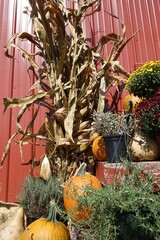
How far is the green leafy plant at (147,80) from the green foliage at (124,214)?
0.86 meters

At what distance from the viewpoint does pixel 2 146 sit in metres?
2.18

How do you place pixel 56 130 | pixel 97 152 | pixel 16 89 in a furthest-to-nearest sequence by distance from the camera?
pixel 16 89, pixel 56 130, pixel 97 152

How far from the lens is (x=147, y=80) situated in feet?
5.37

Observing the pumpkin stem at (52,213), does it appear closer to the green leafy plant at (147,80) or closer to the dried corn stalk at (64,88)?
the dried corn stalk at (64,88)

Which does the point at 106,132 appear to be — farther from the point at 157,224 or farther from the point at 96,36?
the point at 96,36

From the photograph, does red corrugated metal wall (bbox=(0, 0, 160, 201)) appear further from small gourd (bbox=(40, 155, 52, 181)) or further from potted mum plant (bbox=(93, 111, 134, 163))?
potted mum plant (bbox=(93, 111, 134, 163))

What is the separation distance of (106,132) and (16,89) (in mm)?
1376

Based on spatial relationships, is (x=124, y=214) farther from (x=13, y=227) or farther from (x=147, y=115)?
(x=13, y=227)

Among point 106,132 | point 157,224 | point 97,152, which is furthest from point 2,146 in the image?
point 157,224

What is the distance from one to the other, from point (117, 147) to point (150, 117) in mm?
328

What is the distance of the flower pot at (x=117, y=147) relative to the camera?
1.47 m

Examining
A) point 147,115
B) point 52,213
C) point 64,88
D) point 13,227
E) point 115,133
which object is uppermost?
point 64,88

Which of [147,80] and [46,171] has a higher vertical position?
[147,80]

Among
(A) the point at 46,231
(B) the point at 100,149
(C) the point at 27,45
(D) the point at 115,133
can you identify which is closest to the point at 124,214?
(A) the point at 46,231
